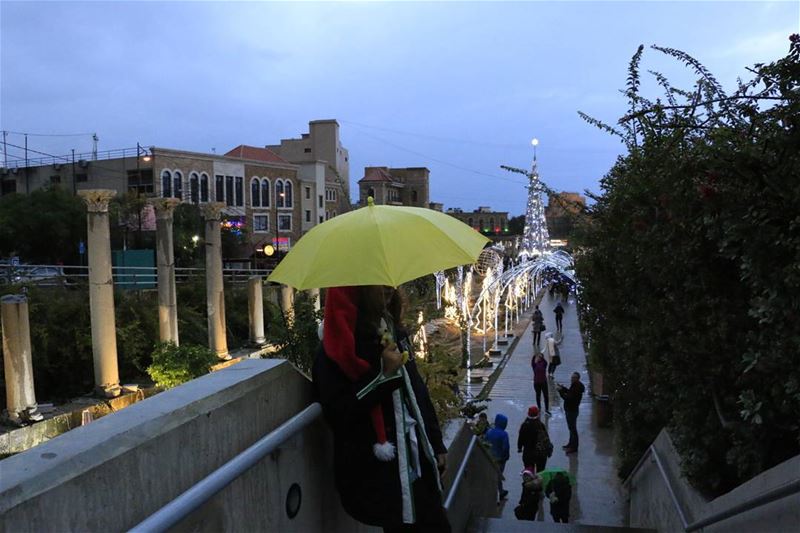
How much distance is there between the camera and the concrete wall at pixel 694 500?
107 inches

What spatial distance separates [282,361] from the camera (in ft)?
10.0

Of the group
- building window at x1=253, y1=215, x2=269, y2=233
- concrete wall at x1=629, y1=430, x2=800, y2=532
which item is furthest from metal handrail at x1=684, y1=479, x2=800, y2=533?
building window at x1=253, y1=215, x2=269, y2=233

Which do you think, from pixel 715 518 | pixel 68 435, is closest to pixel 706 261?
pixel 715 518

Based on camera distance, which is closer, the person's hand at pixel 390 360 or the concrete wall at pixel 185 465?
the concrete wall at pixel 185 465

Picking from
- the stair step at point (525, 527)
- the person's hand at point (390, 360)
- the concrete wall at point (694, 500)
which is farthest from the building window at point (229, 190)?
the person's hand at point (390, 360)

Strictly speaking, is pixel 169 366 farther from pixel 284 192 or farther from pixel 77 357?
pixel 284 192

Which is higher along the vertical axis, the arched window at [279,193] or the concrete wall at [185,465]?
the arched window at [279,193]

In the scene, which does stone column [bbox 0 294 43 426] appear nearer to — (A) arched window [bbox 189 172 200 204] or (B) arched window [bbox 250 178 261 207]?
(A) arched window [bbox 189 172 200 204]

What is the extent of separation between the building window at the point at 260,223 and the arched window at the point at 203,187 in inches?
231

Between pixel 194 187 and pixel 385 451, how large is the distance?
146ft

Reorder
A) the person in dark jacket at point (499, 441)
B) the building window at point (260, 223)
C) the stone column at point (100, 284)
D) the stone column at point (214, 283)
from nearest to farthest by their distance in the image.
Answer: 1. the person in dark jacket at point (499, 441)
2. the stone column at point (100, 284)
3. the stone column at point (214, 283)
4. the building window at point (260, 223)

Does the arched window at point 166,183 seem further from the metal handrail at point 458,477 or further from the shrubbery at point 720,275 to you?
the shrubbery at point 720,275

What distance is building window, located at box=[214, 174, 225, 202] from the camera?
1848 inches

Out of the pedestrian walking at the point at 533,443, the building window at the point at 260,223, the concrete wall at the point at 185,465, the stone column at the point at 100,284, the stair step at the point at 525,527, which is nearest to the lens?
the concrete wall at the point at 185,465
